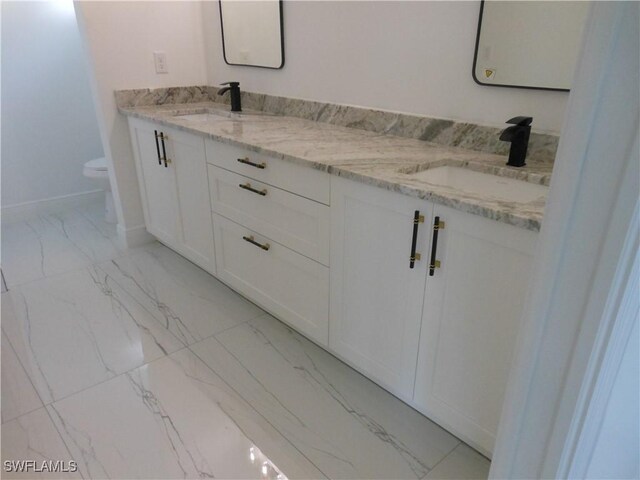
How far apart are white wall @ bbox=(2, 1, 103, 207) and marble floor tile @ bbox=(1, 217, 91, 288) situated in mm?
290

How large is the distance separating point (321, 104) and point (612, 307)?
195 centimetres

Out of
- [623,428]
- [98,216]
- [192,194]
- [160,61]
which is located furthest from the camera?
[98,216]

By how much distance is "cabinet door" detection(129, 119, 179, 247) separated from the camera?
2.58 meters

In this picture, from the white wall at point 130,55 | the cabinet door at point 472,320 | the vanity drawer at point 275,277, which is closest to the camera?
the cabinet door at point 472,320

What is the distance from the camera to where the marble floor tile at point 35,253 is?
2.70 metres

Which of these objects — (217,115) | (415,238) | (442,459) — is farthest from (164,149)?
(442,459)

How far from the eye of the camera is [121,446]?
60.1 inches

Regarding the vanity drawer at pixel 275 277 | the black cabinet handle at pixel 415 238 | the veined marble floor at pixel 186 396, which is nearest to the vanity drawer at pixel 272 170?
the vanity drawer at pixel 275 277

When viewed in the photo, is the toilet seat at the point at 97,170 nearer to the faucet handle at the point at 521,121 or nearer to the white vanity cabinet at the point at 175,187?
the white vanity cabinet at the point at 175,187


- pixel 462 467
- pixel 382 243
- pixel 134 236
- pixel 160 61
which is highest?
pixel 160 61

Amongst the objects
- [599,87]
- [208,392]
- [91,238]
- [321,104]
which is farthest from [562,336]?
[91,238]

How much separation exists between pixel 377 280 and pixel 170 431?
89cm

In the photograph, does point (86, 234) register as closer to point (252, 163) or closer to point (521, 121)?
point (252, 163)

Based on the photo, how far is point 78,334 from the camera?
6.91ft
